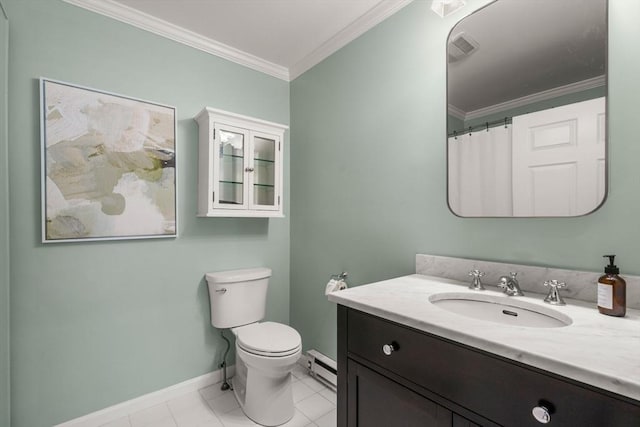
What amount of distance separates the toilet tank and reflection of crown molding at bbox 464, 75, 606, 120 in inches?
64.9

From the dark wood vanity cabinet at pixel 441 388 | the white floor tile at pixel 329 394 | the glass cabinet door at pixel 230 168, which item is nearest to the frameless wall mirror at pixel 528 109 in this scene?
the dark wood vanity cabinet at pixel 441 388

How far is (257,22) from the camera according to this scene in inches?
73.9

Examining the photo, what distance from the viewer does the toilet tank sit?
1.96 m

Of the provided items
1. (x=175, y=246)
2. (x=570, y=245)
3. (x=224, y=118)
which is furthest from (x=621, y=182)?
(x=175, y=246)

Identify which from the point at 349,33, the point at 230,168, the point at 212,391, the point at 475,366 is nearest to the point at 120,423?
the point at 212,391

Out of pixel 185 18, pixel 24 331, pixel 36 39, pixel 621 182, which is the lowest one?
pixel 24 331

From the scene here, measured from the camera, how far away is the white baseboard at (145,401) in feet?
5.39

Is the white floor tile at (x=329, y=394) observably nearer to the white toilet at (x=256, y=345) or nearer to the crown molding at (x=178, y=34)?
the white toilet at (x=256, y=345)

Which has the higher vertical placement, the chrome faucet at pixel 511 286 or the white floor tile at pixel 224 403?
the chrome faucet at pixel 511 286

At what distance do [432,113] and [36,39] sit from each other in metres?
2.09

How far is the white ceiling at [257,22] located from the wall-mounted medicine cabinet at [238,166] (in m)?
0.57

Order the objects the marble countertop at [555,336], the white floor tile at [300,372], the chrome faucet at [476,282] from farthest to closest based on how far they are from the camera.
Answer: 1. the white floor tile at [300,372]
2. the chrome faucet at [476,282]
3. the marble countertop at [555,336]

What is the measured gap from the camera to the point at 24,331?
150 cm

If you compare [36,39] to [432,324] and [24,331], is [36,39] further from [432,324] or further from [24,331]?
[432,324]
